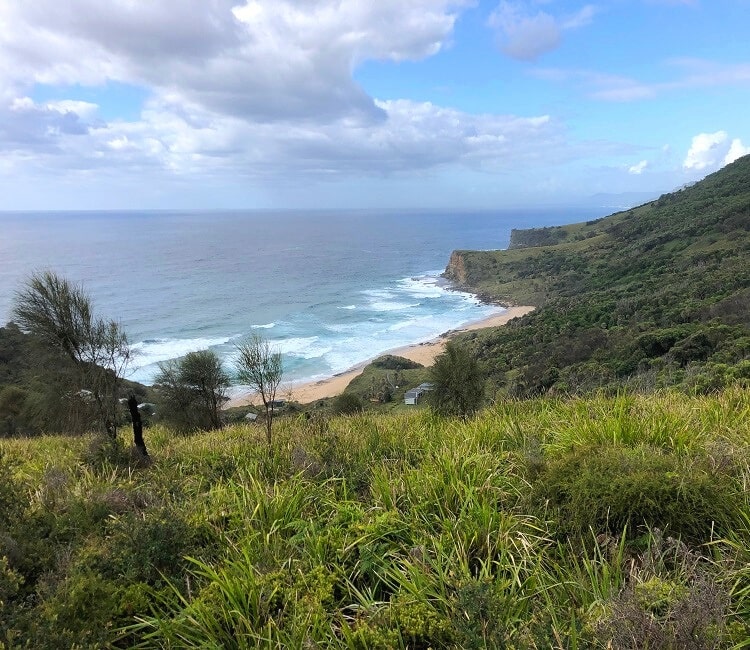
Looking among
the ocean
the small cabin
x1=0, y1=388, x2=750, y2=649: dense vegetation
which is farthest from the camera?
the ocean

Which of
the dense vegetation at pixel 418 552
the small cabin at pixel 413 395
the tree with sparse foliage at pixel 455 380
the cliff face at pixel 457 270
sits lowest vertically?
the small cabin at pixel 413 395

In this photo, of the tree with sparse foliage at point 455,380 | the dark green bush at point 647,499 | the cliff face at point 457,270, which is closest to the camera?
the dark green bush at point 647,499

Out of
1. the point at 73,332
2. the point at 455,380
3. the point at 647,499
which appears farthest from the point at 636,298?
the point at 647,499

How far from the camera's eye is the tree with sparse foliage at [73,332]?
12.1 metres

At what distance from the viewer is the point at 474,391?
21844 millimetres

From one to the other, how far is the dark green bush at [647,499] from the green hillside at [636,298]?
16.6 feet

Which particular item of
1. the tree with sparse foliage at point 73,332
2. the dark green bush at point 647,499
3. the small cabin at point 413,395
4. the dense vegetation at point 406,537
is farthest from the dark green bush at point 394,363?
the dark green bush at point 647,499

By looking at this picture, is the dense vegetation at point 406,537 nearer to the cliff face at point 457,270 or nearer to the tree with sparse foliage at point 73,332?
the tree with sparse foliage at point 73,332

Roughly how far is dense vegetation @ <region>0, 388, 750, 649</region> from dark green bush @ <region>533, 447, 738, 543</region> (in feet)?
0.04

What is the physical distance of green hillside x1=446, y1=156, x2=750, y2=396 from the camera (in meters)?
29.2

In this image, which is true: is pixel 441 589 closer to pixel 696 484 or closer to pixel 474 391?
pixel 696 484

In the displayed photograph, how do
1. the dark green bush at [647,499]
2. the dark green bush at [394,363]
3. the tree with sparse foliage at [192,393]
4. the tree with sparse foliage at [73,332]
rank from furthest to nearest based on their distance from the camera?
the dark green bush at [394,363], the tree with sparse foliage at [192,393], the tree with sparse foliage at [73,332], the dark green bush at [647,499]

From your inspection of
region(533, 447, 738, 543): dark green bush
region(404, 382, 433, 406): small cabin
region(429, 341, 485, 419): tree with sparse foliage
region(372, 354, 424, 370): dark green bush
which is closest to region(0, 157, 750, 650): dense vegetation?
region(533, 447, 738, 543): dark green bush

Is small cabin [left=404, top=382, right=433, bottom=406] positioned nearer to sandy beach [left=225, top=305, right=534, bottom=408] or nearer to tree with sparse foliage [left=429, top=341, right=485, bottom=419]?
sandy beach [left=225, top=305, right=534, bottom=408]
